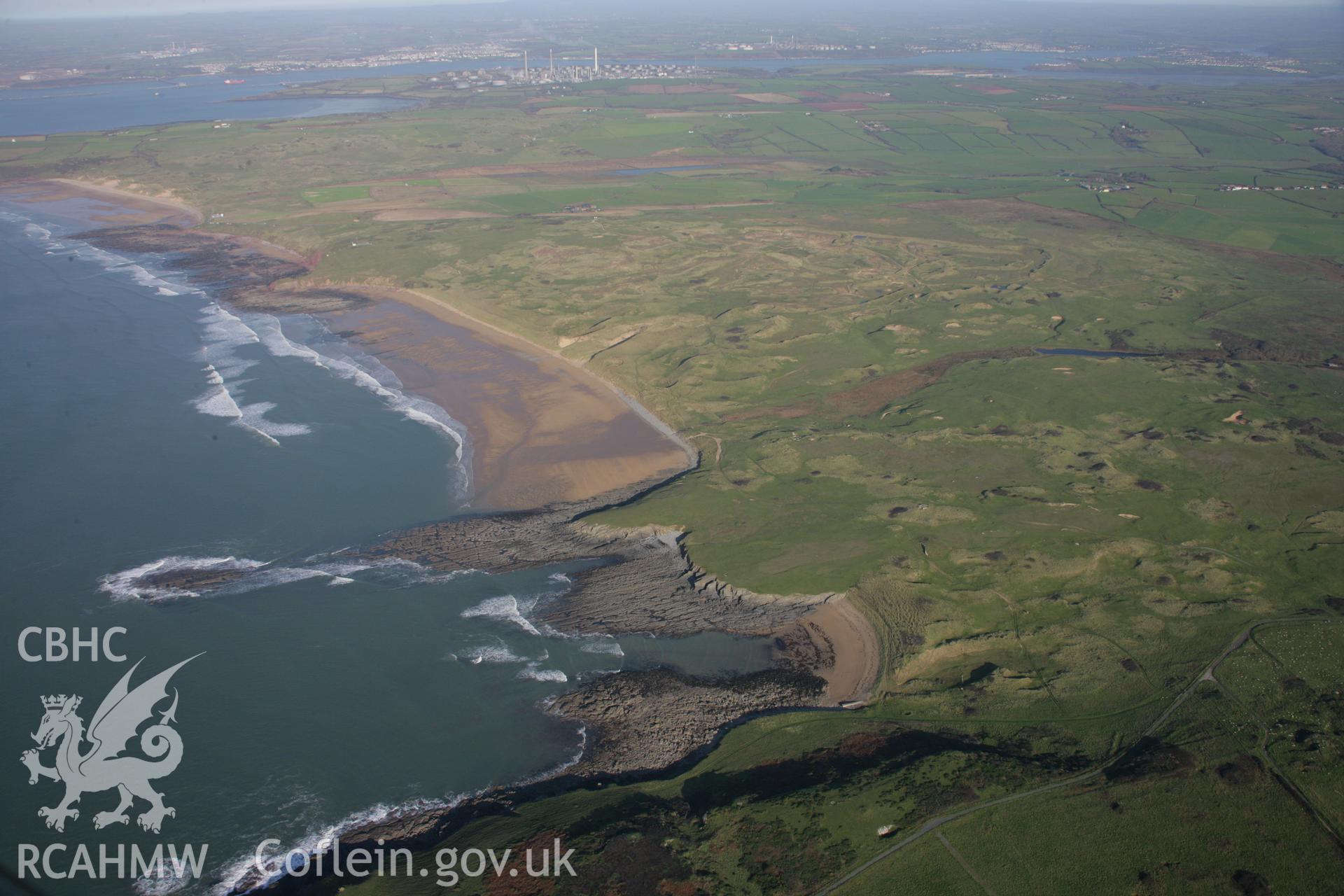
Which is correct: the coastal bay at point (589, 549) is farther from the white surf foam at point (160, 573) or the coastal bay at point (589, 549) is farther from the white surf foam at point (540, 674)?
the white surf foam at point (540, 674)

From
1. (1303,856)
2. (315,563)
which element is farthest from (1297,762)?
(315,563)

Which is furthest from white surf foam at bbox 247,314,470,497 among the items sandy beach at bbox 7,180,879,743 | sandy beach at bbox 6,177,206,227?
sandy beach at bbox 6,177,206,227

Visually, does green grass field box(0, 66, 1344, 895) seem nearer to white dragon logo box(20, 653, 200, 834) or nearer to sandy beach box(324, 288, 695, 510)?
sandy beach box(324, 288, 695, 510)

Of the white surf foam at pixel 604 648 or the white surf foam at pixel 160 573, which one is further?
the white surf foam at pixel 160 573

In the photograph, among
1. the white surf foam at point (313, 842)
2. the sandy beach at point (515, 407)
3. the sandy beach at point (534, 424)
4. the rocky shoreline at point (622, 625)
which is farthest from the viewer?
the sandy beach at point (515, 407)

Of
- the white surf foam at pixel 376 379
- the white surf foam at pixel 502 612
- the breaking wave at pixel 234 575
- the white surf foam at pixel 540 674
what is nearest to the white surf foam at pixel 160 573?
the breaking wave at pixel 234 575

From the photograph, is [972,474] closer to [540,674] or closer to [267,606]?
[540,674]
